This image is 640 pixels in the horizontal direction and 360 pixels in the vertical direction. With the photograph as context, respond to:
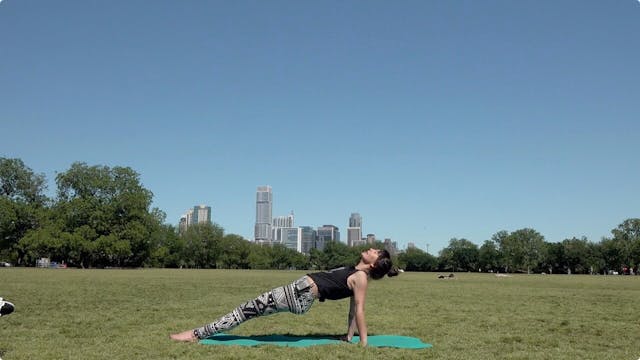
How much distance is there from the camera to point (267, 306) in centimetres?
759

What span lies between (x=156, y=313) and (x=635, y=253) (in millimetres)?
109684

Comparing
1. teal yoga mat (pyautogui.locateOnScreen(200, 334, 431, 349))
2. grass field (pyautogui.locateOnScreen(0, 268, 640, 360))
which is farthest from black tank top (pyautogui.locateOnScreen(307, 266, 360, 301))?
grass field (pyautogui.locateOnScreen(0, 268, 640, 360))

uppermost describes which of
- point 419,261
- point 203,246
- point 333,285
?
point 203,246

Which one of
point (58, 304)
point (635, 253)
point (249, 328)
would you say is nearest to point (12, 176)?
point (58, 304)

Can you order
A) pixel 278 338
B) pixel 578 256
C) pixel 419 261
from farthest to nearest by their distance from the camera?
pixel 419 261, pixel 578 256, pixel 278 338

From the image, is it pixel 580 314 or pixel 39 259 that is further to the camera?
pixel 39 259

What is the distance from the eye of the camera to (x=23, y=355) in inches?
258

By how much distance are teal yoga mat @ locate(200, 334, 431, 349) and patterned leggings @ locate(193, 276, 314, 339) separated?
7.4 inches

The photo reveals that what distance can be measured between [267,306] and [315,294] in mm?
724

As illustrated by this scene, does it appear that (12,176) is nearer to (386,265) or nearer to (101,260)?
(101,260)

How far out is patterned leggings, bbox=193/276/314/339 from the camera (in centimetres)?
752

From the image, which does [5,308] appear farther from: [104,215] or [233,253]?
[233,253]

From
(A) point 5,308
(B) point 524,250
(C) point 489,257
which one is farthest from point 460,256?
(A) point 5,308

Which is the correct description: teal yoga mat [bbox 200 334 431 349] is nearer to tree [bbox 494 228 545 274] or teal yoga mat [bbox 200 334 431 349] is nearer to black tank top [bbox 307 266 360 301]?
black tank top [bbox 307 266 360 301]
